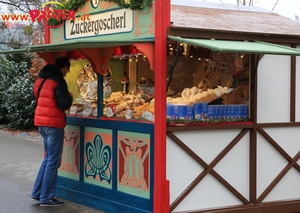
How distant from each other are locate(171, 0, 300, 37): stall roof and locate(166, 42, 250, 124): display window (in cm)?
30

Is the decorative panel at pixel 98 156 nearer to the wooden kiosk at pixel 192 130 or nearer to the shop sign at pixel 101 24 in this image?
the wooden kiosk at pixel 192 130

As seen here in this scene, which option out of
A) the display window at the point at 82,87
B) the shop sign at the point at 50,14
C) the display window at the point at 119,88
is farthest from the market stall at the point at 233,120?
the shop sign at the point at 50,14

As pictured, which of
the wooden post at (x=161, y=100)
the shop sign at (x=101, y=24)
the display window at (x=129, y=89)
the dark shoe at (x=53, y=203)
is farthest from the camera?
the dark shoe at (x=53, y=203)

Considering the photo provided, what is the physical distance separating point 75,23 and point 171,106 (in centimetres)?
212

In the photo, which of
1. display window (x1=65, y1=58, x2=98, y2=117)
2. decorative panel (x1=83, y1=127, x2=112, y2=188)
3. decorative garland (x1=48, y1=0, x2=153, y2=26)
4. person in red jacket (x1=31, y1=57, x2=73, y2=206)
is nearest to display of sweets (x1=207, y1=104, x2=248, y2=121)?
decorative panel (x1=83, y1=127, x2=112, y2=188)

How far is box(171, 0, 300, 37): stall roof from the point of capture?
6.13 meters

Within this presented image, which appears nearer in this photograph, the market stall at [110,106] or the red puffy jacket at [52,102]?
the market stall at [110,106]

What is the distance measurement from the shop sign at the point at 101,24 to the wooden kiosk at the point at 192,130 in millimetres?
13

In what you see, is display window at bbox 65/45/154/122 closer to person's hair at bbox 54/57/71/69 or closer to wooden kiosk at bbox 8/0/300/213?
wooden kiosk at bbox 8/0/300/213

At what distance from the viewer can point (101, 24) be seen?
22.6ft

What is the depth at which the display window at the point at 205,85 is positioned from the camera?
20.0 feet

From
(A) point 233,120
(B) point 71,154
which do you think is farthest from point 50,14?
(A) point 233,120

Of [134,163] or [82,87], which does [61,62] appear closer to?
[82,87]

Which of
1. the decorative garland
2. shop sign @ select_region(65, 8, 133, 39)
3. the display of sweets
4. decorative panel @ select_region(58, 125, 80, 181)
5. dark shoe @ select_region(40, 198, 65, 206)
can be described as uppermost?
the decorative garland
